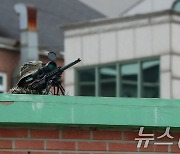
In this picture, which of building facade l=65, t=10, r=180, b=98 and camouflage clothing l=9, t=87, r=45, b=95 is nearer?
camouflage clothing l=9, t=87, r=45, b=95

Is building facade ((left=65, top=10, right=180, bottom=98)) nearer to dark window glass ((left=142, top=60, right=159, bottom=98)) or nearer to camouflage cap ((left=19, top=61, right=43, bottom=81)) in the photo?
dark window glass ((left=142, top=60, right=159, bottom=98))

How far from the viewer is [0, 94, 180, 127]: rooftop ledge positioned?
3.64 m

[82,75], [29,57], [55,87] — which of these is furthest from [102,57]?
[55,87]

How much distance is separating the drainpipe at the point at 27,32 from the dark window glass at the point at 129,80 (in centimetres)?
302

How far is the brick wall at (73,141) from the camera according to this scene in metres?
3.69

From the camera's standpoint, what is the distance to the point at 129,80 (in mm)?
Answer: 20688

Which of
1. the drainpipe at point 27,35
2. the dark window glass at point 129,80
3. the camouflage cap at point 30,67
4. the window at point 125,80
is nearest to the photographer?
the camouflage cap at point 30,67

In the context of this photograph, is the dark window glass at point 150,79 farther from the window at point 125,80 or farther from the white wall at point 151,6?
the white wall at point 151,6

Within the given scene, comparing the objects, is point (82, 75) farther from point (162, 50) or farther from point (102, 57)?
point (162, 50)

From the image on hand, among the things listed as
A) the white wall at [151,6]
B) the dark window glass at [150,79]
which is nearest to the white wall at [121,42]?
the dark window glass at [150,79]

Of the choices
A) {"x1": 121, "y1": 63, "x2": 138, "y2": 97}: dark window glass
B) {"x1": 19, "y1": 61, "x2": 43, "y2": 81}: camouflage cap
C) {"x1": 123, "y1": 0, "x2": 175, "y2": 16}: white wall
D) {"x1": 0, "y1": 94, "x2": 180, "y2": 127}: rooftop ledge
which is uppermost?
{"x1": 123, "y1": 0, "x2": 175, "y2": 16}: white wall

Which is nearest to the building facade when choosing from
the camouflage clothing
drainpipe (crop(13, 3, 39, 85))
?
drainpipe (crop(13, 3, 39, 85))

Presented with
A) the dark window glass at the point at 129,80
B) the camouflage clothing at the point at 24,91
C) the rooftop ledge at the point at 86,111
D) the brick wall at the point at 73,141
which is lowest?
the brick wall at the point at 73,141

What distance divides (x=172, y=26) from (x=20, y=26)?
17.2 ft
